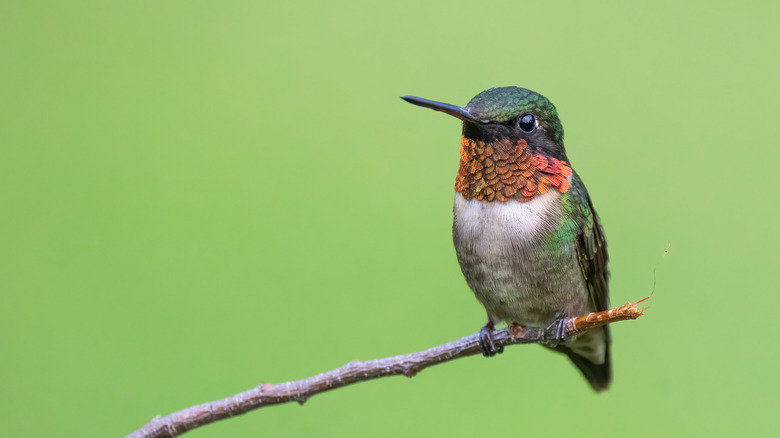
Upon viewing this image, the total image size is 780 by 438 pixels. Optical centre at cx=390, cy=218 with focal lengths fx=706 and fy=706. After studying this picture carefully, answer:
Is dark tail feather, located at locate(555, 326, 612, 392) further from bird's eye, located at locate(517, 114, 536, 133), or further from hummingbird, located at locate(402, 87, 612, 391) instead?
bird's eye, located at locate(517, 114, 536, 133)

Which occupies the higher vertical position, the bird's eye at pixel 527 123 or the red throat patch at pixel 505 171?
the bird's eye at pixel 527 123

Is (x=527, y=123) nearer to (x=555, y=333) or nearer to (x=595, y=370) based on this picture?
(x=555, y=333)

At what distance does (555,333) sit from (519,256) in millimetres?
205

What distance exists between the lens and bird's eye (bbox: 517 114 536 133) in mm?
1560

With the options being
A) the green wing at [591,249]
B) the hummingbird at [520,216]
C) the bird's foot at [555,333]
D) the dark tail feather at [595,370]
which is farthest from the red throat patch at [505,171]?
the dark tail feather at [595,370]

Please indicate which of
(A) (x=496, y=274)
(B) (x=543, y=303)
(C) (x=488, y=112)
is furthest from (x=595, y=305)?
(C) (x=488, y=112)

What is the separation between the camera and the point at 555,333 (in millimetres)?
1690

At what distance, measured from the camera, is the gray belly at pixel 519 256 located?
1.66 meters

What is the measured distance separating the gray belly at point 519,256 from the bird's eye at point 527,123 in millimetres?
174

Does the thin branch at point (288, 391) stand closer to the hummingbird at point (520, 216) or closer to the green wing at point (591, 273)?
the hummingbird at point (520, 216)

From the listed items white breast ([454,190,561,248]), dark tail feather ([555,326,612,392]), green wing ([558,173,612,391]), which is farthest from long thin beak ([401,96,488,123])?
dark tail feather ([555,326,612,392])

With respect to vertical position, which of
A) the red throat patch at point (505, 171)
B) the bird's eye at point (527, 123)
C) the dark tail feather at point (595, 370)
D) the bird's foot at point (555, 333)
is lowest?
the dark tail feather at point (595, 370)

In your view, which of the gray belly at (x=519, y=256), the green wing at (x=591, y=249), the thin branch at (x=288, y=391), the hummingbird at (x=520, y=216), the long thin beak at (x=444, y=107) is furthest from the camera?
the green wing at (x=591, y=249)

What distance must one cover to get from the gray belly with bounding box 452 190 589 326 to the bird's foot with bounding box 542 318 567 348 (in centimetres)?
8
